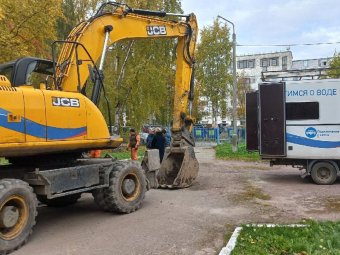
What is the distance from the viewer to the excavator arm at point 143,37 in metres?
9.42

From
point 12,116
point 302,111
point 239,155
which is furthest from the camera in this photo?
point 239,155

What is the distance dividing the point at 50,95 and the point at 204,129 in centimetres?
2628

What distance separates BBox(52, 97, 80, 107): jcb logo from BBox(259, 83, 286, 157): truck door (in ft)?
23.5

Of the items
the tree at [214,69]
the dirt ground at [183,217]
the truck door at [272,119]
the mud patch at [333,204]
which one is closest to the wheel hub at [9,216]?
the dirt ground at [183,217]

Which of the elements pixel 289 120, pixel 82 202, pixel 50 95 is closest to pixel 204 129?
pixel 289 120

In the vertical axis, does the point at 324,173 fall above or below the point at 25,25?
below

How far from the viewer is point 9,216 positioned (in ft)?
23.3

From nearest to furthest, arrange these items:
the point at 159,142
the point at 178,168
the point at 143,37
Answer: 1. the point at 143,37
2. the point at 178,168
3. the point at 159,142

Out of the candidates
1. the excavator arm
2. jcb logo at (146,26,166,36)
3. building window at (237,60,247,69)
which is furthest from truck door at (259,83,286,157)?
building window at (237,60,247,69)

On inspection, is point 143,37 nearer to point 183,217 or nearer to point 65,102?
point 65,102

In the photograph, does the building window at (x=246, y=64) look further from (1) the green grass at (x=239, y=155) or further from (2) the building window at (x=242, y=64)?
(1) the green grass at (x=239, y=155)

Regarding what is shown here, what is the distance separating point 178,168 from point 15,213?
6.56 metres

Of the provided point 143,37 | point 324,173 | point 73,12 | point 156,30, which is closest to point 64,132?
point 143,37

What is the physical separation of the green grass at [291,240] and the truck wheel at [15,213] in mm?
3402
